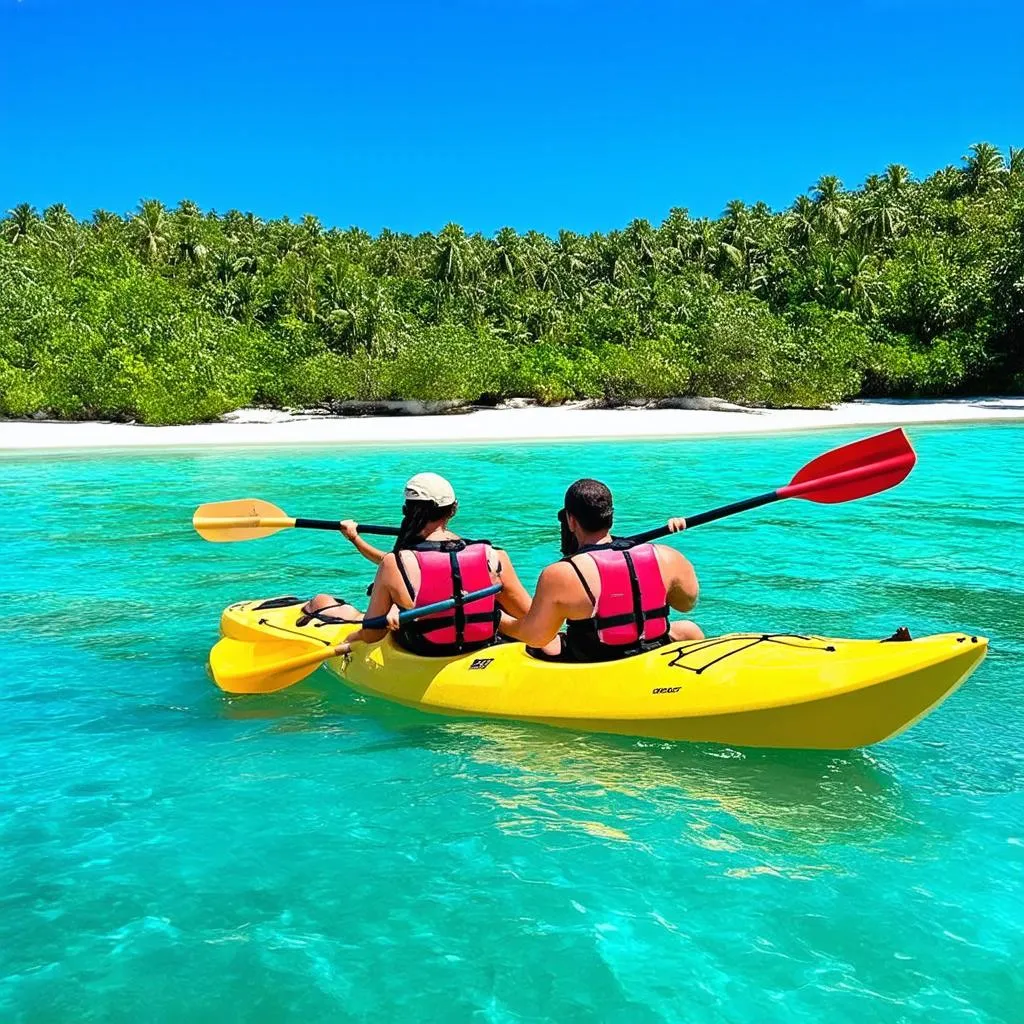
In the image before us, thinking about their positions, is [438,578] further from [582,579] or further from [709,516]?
[709,516]

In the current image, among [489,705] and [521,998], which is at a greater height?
[489,705]

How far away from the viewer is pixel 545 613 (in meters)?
4.12

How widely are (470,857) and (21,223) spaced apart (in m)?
59.2

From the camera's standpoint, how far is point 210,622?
7.05 meters

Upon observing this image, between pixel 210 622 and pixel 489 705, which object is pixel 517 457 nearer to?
pixel 210 622

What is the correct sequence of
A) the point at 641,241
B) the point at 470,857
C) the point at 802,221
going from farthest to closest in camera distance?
the point at 641,241
the point at 802,221
the point at 470,857

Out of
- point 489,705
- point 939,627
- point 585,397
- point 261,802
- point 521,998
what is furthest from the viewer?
point 585,397

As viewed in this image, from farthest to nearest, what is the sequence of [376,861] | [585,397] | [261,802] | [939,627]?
[585,397] < [939,627] < [261,802] < [376,861]

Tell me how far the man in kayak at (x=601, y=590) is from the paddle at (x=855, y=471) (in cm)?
93

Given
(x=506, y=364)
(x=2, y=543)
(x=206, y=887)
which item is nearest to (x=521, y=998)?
(x=206, y=887)

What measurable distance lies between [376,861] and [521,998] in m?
0.91

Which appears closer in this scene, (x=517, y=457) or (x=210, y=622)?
(x=210, y=622)

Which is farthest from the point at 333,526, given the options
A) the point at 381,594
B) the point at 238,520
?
the point at 381,594

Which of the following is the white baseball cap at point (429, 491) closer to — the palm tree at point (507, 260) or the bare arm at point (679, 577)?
the bare arm at point (679, 577)
